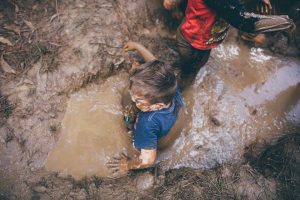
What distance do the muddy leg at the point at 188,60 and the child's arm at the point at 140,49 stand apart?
293mm

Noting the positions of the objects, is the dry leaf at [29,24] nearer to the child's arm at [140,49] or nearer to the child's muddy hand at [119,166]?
the child's arm at [140,49]

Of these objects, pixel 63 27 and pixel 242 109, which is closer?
pixel 63 27

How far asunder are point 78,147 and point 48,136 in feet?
0.91

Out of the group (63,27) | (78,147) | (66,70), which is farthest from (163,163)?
(63,27)

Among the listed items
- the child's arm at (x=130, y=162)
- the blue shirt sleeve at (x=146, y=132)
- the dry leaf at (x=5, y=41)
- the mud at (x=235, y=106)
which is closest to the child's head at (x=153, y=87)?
the blue shirt sleeve at (x=146, y=132)

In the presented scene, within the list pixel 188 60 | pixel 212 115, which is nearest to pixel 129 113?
pixel 188 60

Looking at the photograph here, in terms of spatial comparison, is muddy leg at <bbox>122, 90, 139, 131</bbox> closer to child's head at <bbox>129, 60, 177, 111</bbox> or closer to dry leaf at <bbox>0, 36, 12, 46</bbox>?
child's head at <bbox>129, 60, 177, 111</bbox>

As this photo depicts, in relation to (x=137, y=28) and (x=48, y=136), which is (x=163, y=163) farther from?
(x=137, y=28)

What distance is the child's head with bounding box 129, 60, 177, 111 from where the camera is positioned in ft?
7.80

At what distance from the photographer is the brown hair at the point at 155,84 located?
2377 mm

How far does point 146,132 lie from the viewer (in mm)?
2494

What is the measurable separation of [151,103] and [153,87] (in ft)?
0.43

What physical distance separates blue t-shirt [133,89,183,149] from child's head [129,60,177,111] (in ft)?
0.20

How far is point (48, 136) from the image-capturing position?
2.80 metres
